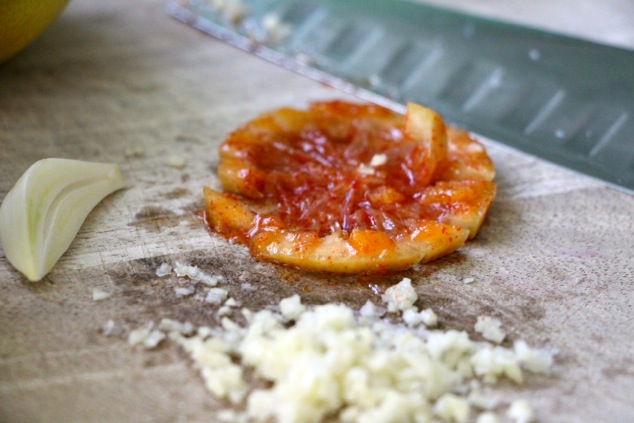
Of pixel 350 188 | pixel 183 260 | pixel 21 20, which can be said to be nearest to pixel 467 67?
pixel 350 188

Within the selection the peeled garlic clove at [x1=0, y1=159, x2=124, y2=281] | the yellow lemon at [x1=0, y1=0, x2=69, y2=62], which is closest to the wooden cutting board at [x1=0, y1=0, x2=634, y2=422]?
the peeled garlic clove at [x1=0, y1=159, x2=124, y2=281]

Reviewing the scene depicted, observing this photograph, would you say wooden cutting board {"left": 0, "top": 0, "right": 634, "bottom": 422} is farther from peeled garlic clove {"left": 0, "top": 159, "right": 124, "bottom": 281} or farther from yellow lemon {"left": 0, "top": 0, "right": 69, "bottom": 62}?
yellow lemon {"left": 0, "top": 0, "right": 69, "bottom": 62}

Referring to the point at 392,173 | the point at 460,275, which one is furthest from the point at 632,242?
the point at 392,173

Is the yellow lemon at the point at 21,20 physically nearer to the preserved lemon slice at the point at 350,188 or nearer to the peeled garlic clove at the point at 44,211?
the peeled garlic clove at the point at 44,211

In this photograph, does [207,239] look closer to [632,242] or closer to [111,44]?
[632,242]

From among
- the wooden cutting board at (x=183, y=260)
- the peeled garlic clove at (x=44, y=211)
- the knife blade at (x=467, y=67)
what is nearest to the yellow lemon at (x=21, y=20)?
the wooden cutting board at (x=183, y=260)

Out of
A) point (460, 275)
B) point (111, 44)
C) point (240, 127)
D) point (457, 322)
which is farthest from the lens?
point (111, 44)
